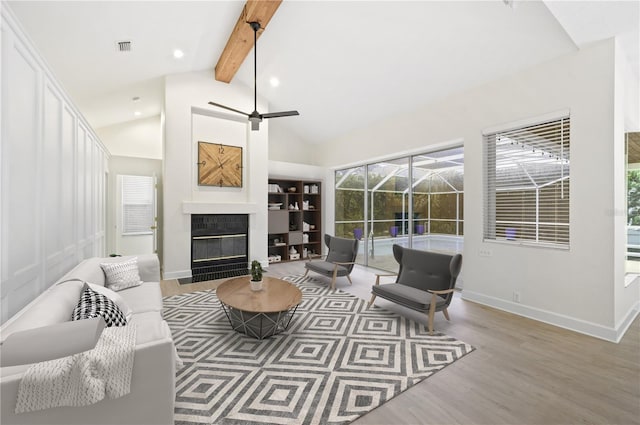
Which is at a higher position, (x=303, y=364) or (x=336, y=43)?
(x=336, y=43)

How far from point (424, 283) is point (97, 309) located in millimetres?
3381

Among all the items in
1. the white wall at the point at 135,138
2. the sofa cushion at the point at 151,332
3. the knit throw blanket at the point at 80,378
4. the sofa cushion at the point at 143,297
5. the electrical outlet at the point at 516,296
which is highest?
the white wall at the point at 135,138

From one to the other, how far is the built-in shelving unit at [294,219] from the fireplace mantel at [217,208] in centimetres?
83

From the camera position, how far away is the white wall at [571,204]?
293 cm

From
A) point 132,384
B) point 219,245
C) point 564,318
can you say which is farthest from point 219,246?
point 564,318

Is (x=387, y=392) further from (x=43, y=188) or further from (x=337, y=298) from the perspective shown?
(x=43, y=188)

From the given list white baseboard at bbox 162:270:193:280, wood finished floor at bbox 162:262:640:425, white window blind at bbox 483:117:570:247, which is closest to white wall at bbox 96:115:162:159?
white baseboard at bbox 162:270:193:280

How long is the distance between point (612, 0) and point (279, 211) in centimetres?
604

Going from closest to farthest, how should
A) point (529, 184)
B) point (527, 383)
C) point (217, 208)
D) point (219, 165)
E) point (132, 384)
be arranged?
point (132, 384)
point (527, 383)
point (529, 184)
point (217, 208)
point (219, 165)

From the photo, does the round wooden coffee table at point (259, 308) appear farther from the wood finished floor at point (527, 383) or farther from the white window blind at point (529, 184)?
the white window blind at point (529, 184)

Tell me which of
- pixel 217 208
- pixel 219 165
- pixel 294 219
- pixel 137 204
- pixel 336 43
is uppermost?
pixel 336 43

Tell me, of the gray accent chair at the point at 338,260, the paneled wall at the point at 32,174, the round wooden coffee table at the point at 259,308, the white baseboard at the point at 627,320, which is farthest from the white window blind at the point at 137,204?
the white baseboard at the point at 627,320

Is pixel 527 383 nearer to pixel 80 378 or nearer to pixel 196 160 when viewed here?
pixel 80 378

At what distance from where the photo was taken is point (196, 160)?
221 inches
